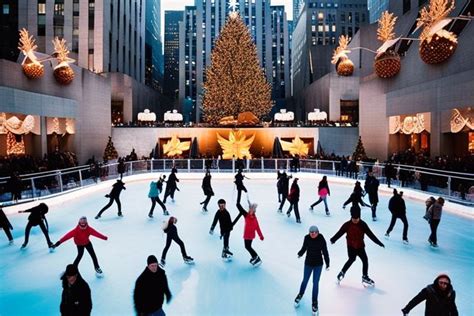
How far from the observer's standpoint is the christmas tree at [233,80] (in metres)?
39.2

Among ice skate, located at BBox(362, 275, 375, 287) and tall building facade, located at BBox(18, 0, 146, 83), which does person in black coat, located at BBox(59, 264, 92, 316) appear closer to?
ice skate, located at BBox(362, 275, 375, 287)

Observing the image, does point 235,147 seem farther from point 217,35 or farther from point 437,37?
point 217,35

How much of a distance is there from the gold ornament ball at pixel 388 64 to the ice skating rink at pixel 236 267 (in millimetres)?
13846

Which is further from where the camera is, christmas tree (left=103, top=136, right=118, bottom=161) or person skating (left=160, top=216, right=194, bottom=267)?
christmas tree (left=103, top=136, right=118, bottom=161)

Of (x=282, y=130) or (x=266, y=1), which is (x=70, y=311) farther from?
(x=266, y=1)

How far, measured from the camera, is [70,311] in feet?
12.5

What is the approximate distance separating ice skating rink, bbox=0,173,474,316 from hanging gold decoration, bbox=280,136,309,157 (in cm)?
1698

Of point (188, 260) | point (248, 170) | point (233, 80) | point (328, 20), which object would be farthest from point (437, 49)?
point (328, 20)

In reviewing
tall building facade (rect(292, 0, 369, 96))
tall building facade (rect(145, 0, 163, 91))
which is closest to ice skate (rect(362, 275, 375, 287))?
tall building facade (rect(292, 0, 369, 96))

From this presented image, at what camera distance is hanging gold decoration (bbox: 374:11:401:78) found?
24000mm

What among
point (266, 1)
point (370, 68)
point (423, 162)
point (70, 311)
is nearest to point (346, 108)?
point (370, 68)

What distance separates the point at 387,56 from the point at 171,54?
478 ft

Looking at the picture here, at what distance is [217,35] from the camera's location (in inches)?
3226

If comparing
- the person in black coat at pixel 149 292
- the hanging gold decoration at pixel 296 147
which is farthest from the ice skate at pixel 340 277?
the hanging gold decoration at pixel 296 147
